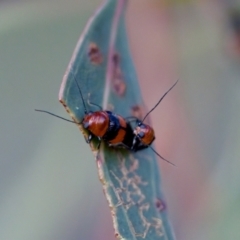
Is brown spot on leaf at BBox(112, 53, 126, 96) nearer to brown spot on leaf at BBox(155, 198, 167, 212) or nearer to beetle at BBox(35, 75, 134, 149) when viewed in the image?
beetle at BBox(35, 75, 134, 149)

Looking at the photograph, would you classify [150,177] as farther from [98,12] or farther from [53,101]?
[53,101]

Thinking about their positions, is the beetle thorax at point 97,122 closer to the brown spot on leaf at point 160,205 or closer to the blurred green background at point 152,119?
the brown spot on leaf at point 160,205

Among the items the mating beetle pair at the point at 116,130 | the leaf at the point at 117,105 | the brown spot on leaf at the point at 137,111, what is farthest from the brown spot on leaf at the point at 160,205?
the brown spot on leaf at the point at 137,111

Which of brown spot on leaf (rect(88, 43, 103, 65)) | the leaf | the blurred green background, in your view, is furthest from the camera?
the blurred green background

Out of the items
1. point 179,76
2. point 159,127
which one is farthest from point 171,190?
point 179,76

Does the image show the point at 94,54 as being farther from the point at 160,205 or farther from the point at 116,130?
the point at 160,205

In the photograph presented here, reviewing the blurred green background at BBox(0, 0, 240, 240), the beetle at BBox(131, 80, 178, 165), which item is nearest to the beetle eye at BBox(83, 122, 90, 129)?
the beetle at BBox(131, 80, 178, 165)

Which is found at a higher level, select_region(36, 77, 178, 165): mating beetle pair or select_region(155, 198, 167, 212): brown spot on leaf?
select_region(36, 77, 178, 165): mating beetle pair
